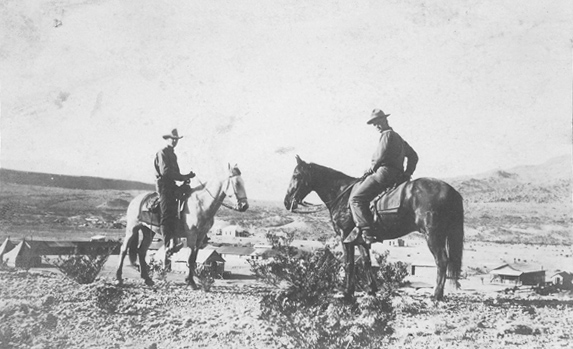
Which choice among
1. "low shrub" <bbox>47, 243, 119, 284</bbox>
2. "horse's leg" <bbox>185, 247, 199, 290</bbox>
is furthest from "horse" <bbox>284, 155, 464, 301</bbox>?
"low shrub" <bbox>47, 243, 119, 284</bbox>

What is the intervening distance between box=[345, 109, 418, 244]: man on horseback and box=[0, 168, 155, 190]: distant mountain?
230cm

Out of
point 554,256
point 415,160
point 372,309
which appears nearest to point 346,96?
point 415,160

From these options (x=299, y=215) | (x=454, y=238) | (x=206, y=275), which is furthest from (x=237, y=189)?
(x=454, y=238)

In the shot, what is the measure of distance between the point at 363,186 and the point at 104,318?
272 cm

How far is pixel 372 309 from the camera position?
495cm

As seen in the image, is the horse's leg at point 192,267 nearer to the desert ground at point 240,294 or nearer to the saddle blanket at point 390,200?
the desert ground at point 240,294

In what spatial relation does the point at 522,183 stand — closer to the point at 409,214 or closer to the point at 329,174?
the point at 409,214

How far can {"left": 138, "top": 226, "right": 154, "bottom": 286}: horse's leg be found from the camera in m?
5.46

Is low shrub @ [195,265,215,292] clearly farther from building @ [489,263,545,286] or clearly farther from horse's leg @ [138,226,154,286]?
building @ [489,263,545,286]

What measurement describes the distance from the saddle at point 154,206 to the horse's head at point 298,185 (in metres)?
1.04

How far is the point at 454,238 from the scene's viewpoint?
15.3 ft

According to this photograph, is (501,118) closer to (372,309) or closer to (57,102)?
(372,309)

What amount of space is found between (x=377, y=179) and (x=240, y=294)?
1.74 metres

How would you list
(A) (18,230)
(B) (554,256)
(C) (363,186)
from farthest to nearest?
1. (A) (18,230)
2. (B) (554,256)
3. (C) (363,186)
